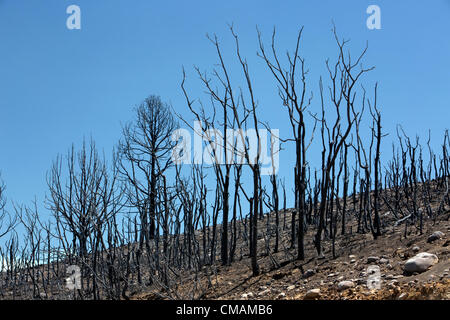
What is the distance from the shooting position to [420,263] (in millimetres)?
6551

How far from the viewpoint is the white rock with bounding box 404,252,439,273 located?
6.53 m

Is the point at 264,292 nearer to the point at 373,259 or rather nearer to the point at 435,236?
the point at 373,259

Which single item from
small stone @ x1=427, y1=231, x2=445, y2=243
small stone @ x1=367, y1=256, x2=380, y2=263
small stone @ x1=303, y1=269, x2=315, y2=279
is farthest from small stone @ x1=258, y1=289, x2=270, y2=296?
small stone @ x1=427, y1=231, x2=445, y2=243

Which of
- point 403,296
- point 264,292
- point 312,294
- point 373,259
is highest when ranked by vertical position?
point 373,259

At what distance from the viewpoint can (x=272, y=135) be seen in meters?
9.60

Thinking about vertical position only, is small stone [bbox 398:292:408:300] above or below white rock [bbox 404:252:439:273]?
below

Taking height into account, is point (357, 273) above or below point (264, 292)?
above

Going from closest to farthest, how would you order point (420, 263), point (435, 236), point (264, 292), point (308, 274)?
point (420, 263) → point (264, 292) → point (308, 274) → point (435, 236)

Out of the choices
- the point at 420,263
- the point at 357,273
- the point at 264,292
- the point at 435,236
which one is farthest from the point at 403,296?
the point at 435,236

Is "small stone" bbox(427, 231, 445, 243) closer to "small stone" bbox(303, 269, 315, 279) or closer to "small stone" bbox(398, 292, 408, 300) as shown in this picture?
"small stone" bbox(303, 269, 315, 279)

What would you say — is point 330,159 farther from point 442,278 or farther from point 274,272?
point 442,278

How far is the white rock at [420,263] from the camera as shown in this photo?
6.53 meters

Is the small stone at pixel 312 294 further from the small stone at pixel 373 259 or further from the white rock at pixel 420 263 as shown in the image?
the small stone at pixel 373 259
